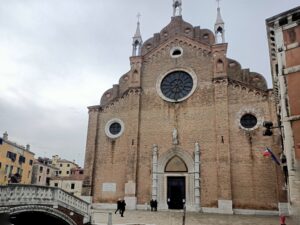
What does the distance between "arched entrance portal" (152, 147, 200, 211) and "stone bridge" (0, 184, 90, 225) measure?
7270 millimetres

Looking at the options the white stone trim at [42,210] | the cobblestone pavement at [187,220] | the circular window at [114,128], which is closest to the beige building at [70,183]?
the circular window at [114,128]

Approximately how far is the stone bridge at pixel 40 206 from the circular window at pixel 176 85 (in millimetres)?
10741

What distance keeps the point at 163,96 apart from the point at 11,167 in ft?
75.2

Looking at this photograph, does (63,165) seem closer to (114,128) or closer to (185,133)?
(114,128)

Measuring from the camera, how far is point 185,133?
63.5 ft

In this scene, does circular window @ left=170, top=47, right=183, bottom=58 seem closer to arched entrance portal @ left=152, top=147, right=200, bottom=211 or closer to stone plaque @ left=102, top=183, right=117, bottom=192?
arched entrance portal @ left=152, top=147, right=200, bottom=211

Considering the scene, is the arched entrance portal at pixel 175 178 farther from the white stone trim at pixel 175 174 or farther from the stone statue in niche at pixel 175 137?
the stone statue in niche at pixel 175 137

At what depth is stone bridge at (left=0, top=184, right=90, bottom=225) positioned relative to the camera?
9484mm

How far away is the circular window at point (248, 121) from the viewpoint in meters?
18.0

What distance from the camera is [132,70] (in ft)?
73.1

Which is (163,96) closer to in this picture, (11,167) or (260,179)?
(260,179)

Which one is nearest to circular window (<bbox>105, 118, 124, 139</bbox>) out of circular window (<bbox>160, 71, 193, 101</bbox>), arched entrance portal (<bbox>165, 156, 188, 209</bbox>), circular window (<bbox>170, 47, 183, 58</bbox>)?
circular window (<bbox>160, 71, 193, 101</bbox>)

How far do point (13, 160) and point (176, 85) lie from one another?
934 inches

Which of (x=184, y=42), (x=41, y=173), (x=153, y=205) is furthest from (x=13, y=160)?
(x=184, y=42)
